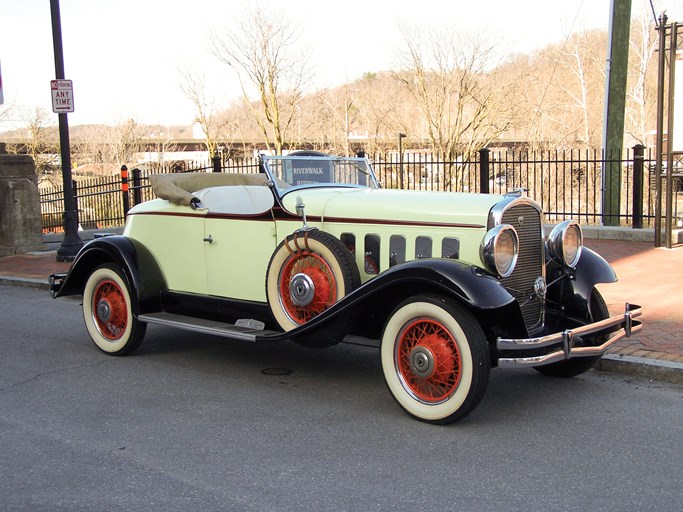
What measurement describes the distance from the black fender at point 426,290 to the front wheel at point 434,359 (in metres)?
0.13

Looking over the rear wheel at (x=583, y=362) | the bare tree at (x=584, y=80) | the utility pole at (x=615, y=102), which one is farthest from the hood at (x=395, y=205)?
the bare tree at (x=584, y=80)

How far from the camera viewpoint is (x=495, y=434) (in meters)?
4.09

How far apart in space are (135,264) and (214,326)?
105cm

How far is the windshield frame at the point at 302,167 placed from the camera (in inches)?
213

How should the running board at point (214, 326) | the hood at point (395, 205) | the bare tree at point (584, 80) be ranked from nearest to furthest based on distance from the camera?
1. the hood at point (395, 205)
2. the running board at point (214, 326)
3. the bare tree at point (584, 80)

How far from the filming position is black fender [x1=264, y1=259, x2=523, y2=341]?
4.00 metres

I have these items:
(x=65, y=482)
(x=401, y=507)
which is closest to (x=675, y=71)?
(x=401, y=507)

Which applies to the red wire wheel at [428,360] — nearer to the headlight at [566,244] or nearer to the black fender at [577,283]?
the black fender at [577,283]

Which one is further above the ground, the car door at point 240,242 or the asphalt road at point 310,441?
the car door at point 240,242

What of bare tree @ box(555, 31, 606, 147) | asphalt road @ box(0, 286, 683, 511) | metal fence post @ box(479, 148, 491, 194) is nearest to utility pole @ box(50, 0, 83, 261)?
asphalt road @ box(0, 286, 683, 511)

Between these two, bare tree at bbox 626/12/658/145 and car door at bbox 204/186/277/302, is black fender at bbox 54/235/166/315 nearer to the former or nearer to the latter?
car door at bbox 204/186/277/302

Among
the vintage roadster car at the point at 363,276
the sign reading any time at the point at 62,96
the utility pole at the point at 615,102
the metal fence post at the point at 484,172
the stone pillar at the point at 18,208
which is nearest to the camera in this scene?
the vintage roadster car at the point at 363,276

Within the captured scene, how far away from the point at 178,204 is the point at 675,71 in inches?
286

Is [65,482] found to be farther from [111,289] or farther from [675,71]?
[675,71]
